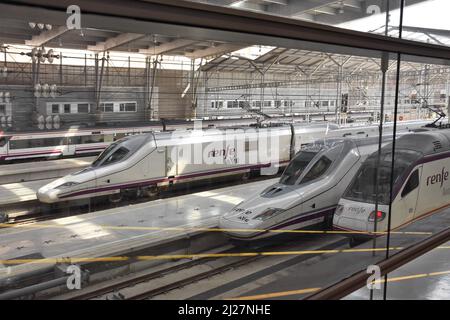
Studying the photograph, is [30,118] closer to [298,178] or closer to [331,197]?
[298,178]

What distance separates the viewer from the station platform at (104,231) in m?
2.88

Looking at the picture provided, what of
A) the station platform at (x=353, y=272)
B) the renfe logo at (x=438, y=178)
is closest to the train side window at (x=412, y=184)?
the renfe logo at (x=438, y=178)

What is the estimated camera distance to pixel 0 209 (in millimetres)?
3688

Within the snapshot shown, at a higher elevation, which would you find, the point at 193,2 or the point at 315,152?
the point at 193,2

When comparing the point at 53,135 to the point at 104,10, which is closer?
the point at 104,10

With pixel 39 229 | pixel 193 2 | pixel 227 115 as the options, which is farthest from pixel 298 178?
pixel 227 115

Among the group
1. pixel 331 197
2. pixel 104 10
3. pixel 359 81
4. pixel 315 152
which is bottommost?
pixel 331 197

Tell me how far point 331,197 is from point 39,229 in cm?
247

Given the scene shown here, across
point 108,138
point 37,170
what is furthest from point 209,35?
point 108,138

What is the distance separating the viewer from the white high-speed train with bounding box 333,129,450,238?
290 centimetres

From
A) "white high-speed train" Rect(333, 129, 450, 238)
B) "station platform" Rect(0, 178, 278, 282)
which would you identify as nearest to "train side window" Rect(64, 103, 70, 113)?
"station platform" Rect(0, 178, 278, 282)

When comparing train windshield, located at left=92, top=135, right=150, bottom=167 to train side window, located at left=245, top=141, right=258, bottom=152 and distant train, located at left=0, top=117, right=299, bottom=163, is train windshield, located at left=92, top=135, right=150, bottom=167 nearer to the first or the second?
distant train, located at left=0, top=117, right=299, bottom=163

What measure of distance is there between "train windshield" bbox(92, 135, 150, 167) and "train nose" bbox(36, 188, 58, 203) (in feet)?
2.40

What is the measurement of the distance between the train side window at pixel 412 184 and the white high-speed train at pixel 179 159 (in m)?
0.66
